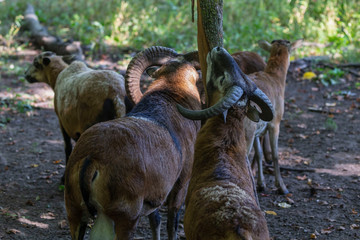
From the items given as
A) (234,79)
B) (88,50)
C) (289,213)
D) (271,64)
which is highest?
(234,79)

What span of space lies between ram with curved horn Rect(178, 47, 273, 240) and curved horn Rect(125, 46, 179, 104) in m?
1.39

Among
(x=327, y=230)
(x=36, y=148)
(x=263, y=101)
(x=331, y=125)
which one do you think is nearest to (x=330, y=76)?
(x=331, y=125)

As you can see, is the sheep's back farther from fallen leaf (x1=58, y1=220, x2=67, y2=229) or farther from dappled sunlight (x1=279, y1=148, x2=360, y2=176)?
dappled sunlight (x1=279, y1=148, x2=360, y2=176)

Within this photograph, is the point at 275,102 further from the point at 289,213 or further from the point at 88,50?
the point at 88,50

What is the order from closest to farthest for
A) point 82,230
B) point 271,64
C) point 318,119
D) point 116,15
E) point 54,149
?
point 82,230
point 271,64
point 54,149
point 318,119
point 116,15

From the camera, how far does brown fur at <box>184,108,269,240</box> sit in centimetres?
329

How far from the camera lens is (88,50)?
45.2 feet

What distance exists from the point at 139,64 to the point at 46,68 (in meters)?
3.17

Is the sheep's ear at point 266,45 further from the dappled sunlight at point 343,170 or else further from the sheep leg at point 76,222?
the sheep leg at point 76,222

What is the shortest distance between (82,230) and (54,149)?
4906 millimetres

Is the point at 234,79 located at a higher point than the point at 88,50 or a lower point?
higher

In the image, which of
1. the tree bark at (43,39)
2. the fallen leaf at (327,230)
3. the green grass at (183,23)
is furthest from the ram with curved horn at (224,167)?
the green grass at (183,23)

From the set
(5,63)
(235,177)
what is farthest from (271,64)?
(5,63)

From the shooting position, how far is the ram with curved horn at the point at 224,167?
3.32 metres
